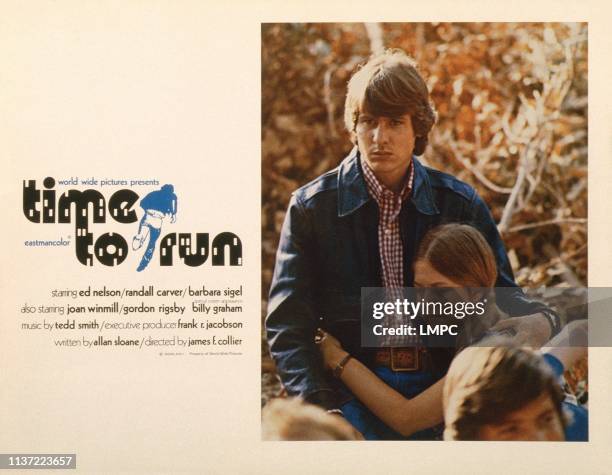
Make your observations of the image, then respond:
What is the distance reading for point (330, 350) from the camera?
2.63 metres

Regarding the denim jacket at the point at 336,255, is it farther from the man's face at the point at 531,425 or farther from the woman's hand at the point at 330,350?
the man's face at the point at 531,425

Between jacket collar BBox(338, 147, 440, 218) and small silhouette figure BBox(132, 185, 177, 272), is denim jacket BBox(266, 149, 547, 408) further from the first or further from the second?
small silhouette figure BBox(132, 185, 177, 272)

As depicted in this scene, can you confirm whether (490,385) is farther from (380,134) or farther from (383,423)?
(380,134)

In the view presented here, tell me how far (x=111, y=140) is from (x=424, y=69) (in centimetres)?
140

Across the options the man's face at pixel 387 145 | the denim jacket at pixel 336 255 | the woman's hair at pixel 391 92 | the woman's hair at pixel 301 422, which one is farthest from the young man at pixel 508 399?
the woman's hair at pixel 391 92

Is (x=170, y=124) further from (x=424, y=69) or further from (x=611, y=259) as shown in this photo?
(x=611, y=259)

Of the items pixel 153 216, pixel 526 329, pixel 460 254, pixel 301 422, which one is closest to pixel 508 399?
pixel 526 329

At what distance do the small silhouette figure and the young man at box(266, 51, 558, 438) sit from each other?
51 centimetres

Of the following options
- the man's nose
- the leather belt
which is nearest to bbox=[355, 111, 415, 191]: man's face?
the man's nose

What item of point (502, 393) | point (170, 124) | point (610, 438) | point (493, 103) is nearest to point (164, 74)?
point (170, 124)

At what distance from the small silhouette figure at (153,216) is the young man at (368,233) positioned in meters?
0.51

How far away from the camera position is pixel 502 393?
8.59ft

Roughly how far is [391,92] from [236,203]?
32.3 inches

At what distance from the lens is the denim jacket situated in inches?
103
